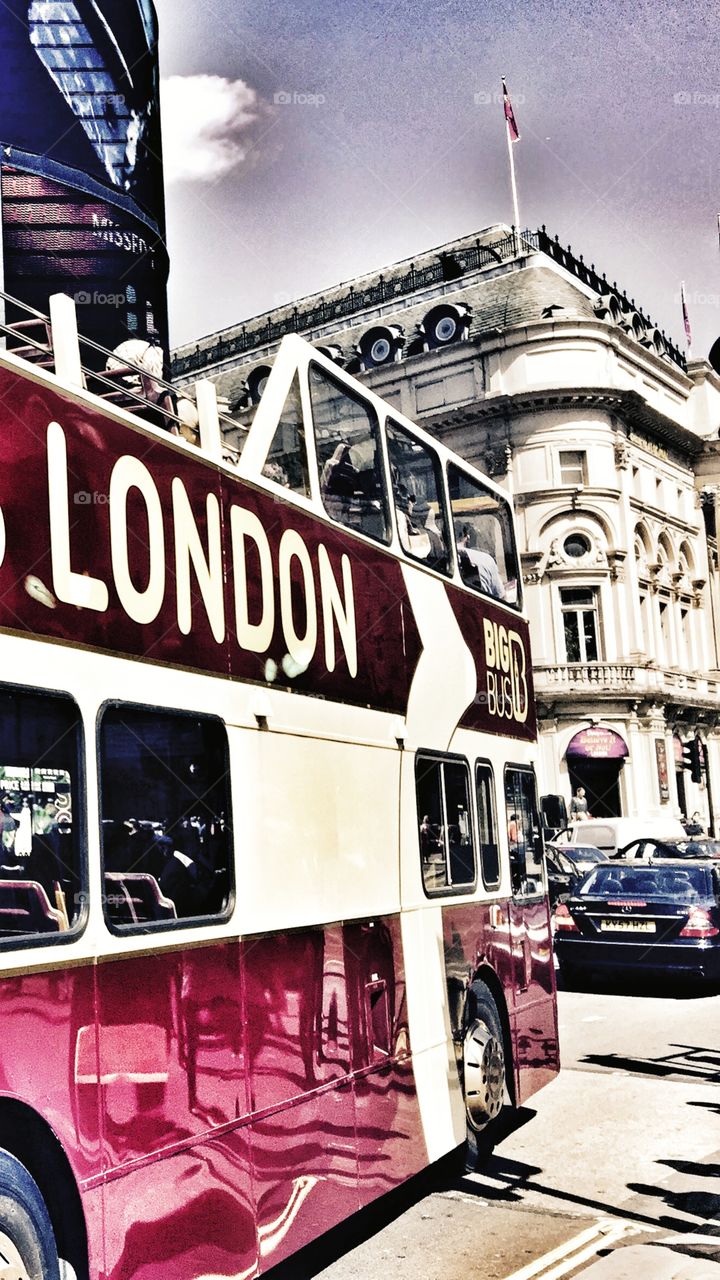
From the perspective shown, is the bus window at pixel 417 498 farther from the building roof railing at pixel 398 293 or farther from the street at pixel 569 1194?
the building roof railing at pixel 398 293

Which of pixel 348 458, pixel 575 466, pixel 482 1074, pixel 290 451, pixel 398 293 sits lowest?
pixel 482 1074

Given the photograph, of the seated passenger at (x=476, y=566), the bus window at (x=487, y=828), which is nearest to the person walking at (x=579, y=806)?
the seated passenger at (x=476, y=566)

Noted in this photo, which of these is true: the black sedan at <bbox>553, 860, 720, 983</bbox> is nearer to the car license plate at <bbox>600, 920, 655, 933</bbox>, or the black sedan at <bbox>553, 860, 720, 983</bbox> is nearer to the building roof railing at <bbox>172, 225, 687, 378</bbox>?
the car license plate at <bbox>600, 920, 655, 933</bbox>

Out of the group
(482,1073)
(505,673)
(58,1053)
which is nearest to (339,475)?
(505,673)

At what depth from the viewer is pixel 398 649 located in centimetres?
729

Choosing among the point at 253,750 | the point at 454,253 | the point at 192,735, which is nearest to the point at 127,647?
the point at 192,735

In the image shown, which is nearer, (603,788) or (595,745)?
(595,745)

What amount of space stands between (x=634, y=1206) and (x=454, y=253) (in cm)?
4833

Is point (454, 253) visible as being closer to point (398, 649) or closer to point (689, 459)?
point (689, 459)

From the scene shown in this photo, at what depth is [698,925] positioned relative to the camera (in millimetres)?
14406

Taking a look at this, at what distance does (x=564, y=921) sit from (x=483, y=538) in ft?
23.4

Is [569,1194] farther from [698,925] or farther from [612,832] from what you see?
[612,832]

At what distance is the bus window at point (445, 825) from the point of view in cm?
746

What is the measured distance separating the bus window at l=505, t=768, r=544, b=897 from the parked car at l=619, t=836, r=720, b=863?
14227 millimetres
